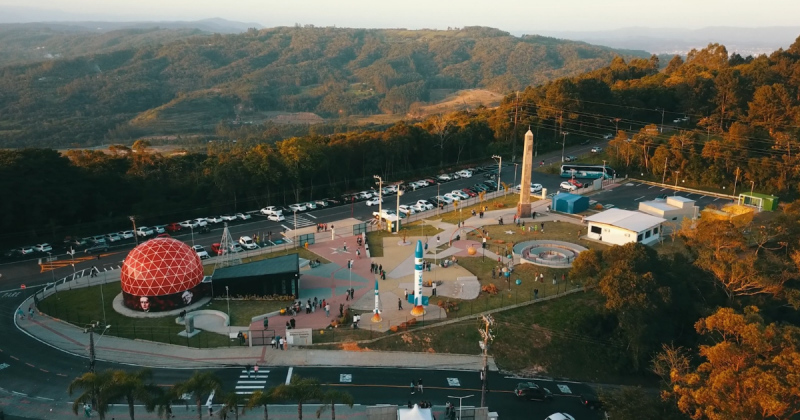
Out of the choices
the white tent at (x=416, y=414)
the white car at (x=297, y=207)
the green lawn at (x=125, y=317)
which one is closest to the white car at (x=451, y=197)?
the white car at (x=297, y=207)

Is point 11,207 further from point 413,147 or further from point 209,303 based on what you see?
point 413,147

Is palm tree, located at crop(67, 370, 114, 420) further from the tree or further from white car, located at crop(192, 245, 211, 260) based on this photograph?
white car, located at crop(192, 245, 211, 260)

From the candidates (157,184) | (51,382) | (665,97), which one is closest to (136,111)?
(157,184)

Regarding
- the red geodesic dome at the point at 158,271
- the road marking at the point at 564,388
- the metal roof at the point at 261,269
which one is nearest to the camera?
the road marking at the point at 564,388

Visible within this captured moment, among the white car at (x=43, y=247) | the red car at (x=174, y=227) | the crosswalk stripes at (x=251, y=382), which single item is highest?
the red car at (x=174, y=227)

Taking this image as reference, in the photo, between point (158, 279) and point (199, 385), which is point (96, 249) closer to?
point (158, 279)

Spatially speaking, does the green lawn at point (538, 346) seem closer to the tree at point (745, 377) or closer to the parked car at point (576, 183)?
the tree at point (745, 377)

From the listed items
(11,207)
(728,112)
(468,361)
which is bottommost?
(468,361)
